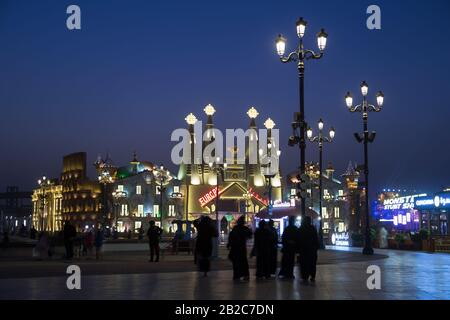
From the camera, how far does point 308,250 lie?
54.0 feet

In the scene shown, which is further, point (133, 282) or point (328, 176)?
point (328, 176)

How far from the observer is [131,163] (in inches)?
4176

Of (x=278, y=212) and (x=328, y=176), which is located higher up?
(x=328, y=176)

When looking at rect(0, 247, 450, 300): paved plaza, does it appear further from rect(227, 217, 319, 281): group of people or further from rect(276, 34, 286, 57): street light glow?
rect(276, 34, 286, 57): street light glow

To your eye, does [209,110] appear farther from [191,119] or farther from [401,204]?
[401,204]

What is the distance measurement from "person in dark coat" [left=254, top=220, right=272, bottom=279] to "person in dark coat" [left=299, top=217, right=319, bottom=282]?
1.16 meters

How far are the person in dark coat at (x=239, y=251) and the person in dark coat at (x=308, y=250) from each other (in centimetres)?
152

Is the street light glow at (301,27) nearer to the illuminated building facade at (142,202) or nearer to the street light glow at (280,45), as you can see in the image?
the street light glow at (280,45)

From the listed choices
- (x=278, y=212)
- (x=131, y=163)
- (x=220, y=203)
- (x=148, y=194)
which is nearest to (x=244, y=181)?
(x=220, y=203)

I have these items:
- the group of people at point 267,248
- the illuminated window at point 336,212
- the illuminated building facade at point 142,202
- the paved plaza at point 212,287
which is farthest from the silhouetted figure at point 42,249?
the illuminated window at point 336,212

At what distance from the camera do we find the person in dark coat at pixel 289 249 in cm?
1701

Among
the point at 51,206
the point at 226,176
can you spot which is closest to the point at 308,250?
the point at 226,176
